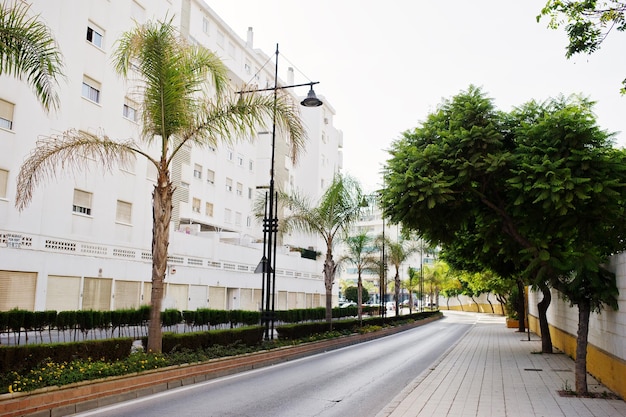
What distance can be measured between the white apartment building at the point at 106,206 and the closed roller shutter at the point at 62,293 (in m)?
0.05

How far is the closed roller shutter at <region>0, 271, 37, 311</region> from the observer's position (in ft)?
72.4

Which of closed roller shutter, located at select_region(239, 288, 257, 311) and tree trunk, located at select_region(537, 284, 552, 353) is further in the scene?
closed roller shutter, located at select_region(239, 288, 257, 311)

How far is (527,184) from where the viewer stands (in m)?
11.8

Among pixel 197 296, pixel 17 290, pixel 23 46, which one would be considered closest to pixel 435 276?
pixel 197 296

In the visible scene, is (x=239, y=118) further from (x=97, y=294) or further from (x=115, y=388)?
(x=97, y=294)

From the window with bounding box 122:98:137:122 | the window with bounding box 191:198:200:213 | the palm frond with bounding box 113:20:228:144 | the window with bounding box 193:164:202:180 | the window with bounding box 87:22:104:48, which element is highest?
the window with bounding box 87:22:104:48

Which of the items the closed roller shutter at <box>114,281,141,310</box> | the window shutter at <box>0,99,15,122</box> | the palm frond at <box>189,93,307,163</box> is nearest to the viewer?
the palm frond at <box>189,93,307,163</box>

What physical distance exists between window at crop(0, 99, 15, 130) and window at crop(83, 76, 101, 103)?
4.83m

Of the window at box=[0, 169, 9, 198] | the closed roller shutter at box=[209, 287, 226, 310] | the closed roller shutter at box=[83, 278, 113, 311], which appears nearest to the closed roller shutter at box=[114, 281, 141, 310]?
the closed roller shutter at box=[83, 278, 113, 311]

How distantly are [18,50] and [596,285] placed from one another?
441 inches

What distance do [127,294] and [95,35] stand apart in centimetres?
1376

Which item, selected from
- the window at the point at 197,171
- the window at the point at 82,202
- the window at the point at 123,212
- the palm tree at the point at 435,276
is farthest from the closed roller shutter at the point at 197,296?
the palm tree at the point at 435,276

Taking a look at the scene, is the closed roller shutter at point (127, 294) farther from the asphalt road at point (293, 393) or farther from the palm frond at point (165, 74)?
the palm frond at point (165, 74)

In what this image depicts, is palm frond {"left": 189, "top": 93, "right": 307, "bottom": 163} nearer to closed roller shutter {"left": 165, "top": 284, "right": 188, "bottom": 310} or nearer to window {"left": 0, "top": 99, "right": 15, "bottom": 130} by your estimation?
window {"left": 0, "top": 99, "right": 15, "bottom": 130}
